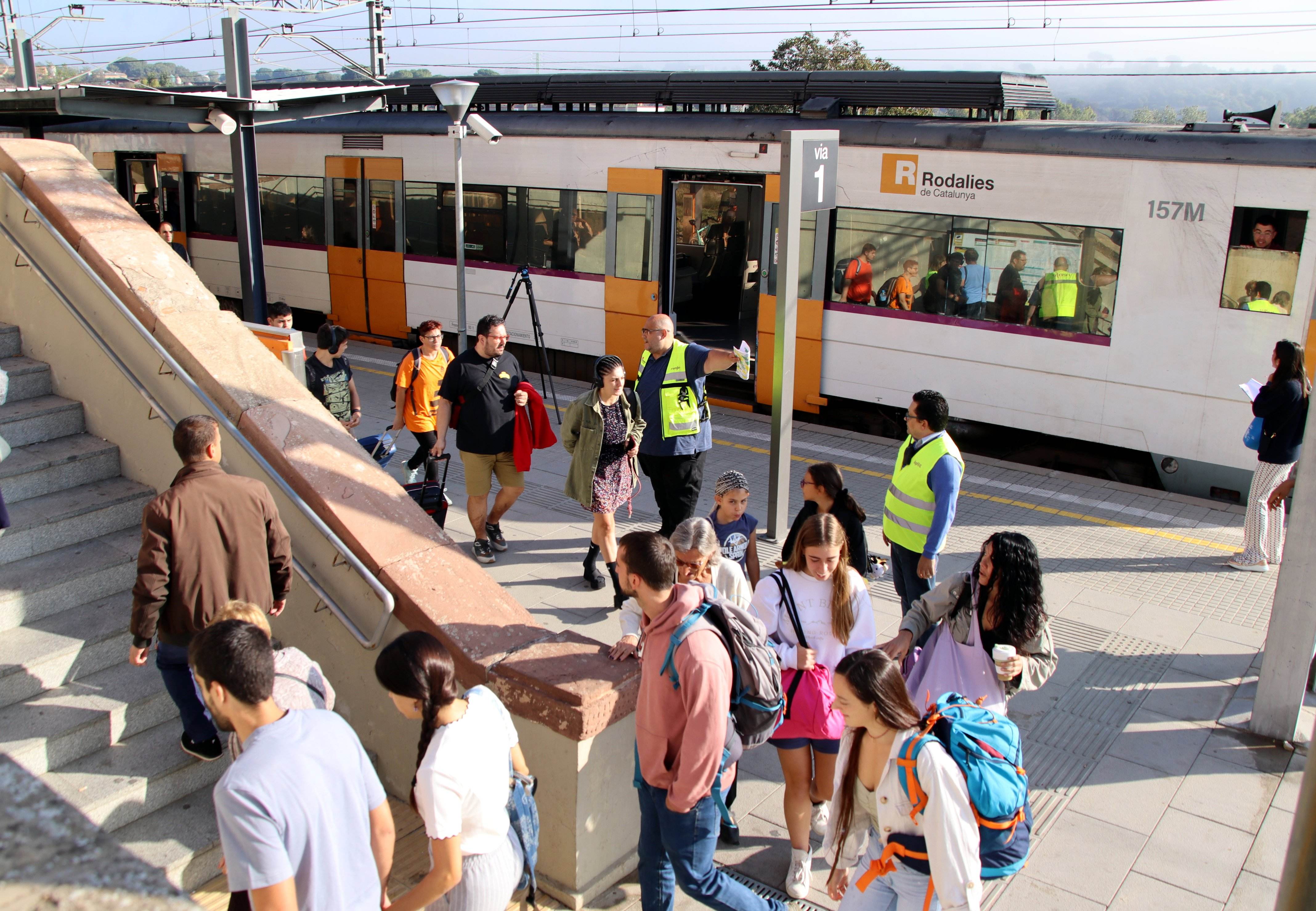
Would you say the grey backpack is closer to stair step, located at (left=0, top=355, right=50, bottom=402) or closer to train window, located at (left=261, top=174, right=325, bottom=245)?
stair step, located at (left=0, top=355, right=50, bottom=402)

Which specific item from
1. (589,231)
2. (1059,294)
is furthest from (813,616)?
(589,231)

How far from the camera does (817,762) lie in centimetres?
432

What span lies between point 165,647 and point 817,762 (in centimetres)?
253

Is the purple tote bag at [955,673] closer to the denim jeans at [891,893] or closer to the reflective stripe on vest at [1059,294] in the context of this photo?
the denim jeans at [891,893]

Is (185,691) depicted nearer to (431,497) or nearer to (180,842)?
(180,842)

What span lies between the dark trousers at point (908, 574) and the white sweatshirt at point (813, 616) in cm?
132

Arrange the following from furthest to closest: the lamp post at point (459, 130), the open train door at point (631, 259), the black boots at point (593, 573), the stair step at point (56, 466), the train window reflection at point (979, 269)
→ the open train door at point (631, 259) < the lamp post at point (459, 130) < the train window reflection at point (979, 269) < the black boots at point (593, 573) < the stair step at point (56, 466)

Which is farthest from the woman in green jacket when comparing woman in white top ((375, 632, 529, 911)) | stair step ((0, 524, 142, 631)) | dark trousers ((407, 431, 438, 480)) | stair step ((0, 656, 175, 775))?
woman in white top ((375, 632, 529, 911))

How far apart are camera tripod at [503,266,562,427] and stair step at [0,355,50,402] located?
5.00 meters

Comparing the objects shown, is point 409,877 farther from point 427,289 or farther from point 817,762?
point 427,289

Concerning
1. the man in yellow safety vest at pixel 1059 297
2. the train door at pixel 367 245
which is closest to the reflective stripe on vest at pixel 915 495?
the man in yellow safety vest at pixel 1059 297

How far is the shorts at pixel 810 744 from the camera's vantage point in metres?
4.14

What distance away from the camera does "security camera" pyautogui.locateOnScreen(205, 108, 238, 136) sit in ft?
29.7

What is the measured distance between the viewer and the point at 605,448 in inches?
263
